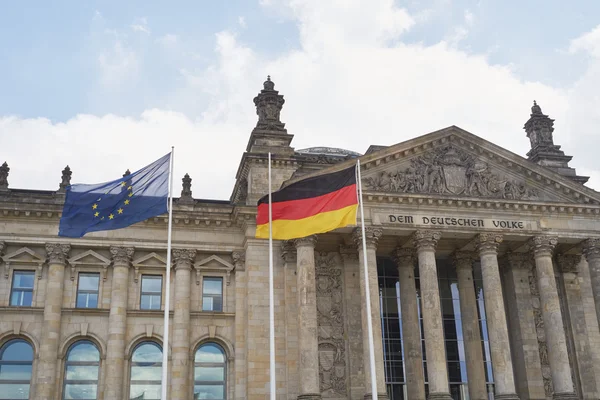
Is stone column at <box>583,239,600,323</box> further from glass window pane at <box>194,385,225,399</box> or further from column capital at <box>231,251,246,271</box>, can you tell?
glass window pane at <box>194,385,225,399</box>

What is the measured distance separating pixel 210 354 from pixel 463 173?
57.6ft

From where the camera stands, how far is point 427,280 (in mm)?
36438

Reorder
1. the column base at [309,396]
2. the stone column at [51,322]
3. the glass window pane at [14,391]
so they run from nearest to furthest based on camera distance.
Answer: the column base at [309,396], the stone column at [51,322], the glass window pane at [14,391]

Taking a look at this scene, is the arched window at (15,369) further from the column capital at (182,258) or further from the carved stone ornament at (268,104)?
the carved stone ornament at (268,104)

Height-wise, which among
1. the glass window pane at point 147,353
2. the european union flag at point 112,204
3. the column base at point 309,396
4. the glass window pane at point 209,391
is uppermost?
the european union flag at point 112,204

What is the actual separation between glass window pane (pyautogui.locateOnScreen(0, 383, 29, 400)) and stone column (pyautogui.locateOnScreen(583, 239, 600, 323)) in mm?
31252

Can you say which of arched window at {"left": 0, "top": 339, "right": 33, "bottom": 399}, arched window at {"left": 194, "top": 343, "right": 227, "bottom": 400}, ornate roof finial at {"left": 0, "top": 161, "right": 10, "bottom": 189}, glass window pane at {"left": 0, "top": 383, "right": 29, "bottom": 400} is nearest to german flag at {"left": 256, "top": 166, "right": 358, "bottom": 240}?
arched window at {"left": 194, "top": 343, "right": 227, "bottom": 400}

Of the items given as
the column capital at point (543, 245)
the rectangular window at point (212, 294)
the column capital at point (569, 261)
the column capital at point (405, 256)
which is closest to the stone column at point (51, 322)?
the rectangular window at point (212, 294)

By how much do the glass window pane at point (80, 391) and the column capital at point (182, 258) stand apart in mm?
7602

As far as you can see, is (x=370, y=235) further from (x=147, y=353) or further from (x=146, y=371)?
(x=146, y=371)

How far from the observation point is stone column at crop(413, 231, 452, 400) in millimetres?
34562

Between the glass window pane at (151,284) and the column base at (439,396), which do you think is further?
the glass window pane at (151,284)

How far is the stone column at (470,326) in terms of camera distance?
38.5 m

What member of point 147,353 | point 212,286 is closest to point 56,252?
point 147,353
